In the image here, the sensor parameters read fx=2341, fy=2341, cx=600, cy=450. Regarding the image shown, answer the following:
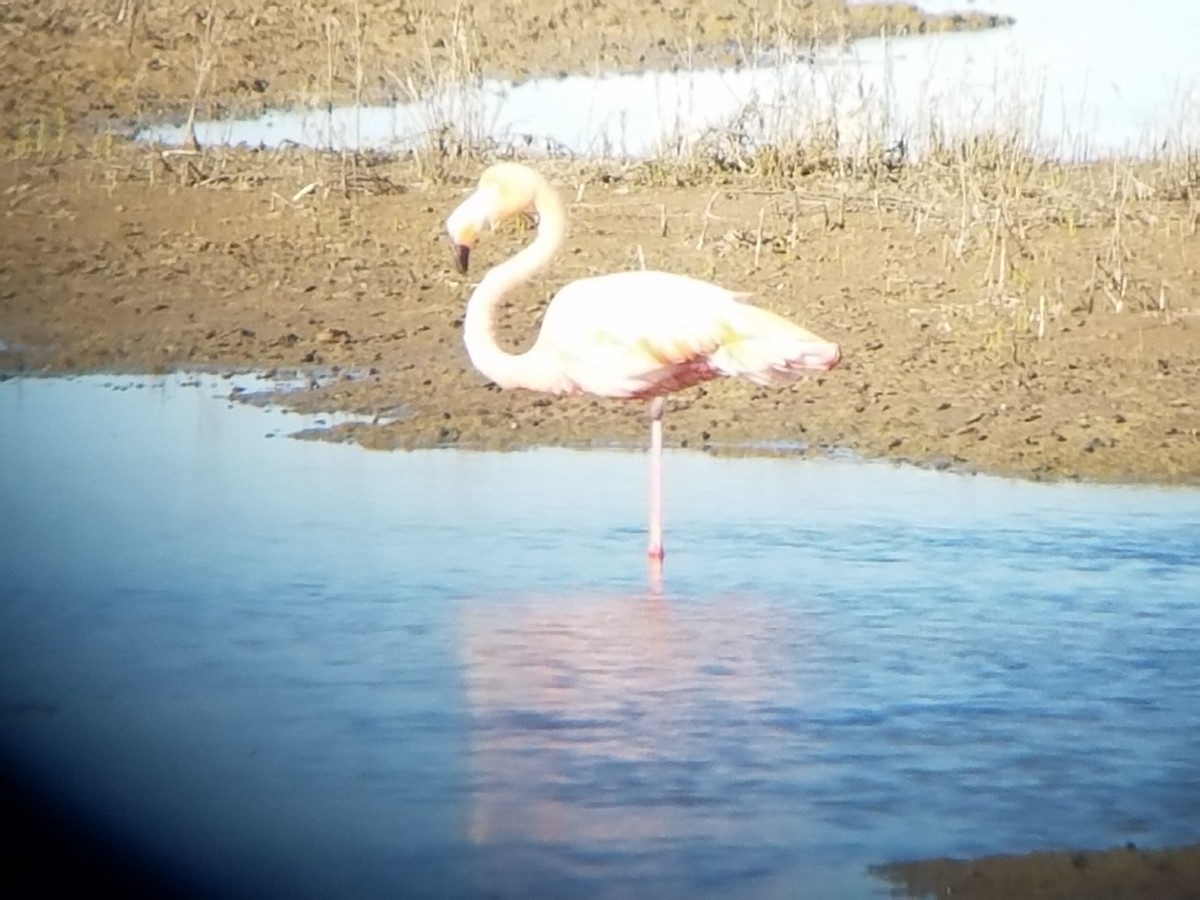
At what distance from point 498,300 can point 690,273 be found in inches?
122

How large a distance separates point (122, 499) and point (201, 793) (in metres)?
2.84

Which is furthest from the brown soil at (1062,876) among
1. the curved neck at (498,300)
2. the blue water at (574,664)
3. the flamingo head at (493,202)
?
the flamingo head at (493,202)

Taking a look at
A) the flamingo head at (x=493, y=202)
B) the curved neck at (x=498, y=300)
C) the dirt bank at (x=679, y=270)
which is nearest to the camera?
the curved neck at (x=498, y=300)

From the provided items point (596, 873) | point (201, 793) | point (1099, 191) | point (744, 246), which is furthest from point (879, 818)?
point (1099, 191)

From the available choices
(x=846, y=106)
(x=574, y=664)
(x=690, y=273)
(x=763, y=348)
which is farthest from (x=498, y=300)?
(x=846, y=106)

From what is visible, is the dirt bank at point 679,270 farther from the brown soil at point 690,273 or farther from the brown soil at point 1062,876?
the brown soil at point 1062,876

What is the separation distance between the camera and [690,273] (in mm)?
10562

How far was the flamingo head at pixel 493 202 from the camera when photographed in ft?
24.7

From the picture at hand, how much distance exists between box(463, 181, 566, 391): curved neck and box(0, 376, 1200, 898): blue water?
0.36 meters

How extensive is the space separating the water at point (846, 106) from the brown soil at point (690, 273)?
0.36 m

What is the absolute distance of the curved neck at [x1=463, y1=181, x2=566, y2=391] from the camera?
24.3 feet

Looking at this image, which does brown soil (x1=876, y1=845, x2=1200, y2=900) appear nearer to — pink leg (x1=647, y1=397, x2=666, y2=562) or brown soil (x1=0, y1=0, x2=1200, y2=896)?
pink leg (x1=647, y1=397, x2=666, y2=562)

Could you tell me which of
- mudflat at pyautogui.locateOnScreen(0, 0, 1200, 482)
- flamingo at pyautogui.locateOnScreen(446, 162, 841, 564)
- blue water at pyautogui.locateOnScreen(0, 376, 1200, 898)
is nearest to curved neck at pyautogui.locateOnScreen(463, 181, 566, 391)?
flamingo at pyautogui.locateOnScreen(446, 162, 841, 564)

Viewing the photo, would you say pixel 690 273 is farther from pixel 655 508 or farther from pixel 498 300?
pixel 655 508
